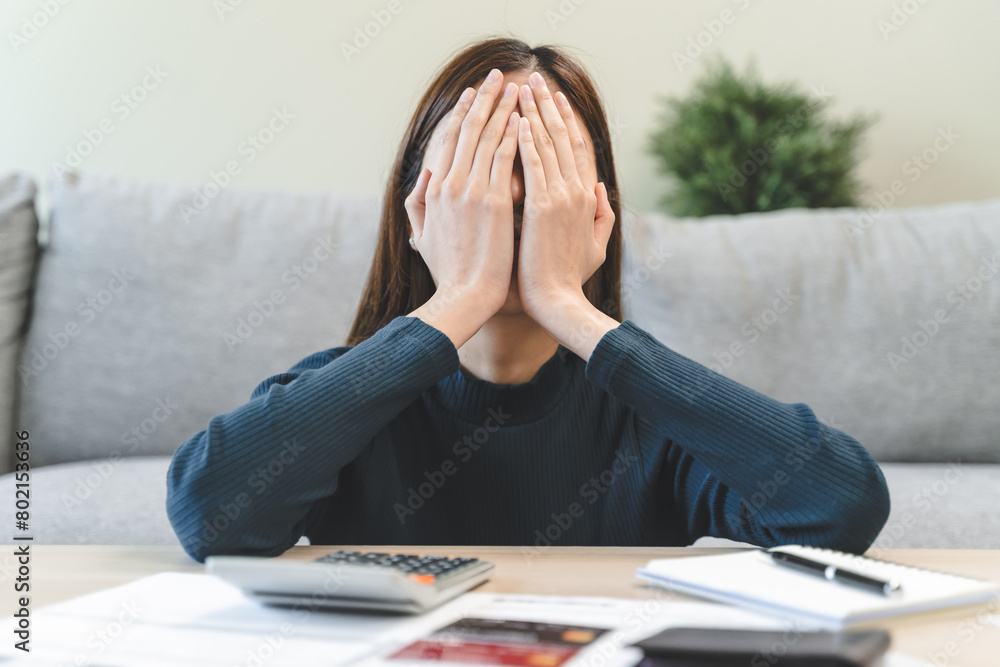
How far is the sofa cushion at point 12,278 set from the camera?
129cm

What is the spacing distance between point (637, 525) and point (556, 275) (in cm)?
29

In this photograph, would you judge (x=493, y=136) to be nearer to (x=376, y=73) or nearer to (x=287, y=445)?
(x=287, y=445)

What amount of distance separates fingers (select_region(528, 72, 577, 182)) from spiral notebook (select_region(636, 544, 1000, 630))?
20.4 inches

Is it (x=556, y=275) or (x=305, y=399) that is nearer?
(x=305, y=399)

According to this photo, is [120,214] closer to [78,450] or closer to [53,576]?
[78,450]

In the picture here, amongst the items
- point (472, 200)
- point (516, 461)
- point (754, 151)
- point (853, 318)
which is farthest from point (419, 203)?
point (754, 151)

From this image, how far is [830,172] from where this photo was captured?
1.82m

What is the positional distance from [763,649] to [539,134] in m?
0.68

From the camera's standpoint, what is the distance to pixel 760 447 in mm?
688

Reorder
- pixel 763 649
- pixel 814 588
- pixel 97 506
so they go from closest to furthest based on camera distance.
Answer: pixel 763 649 < pixel 814 588 < pixel 97 506

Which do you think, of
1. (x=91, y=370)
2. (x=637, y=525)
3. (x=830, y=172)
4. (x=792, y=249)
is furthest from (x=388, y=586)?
(x=830, y=172)

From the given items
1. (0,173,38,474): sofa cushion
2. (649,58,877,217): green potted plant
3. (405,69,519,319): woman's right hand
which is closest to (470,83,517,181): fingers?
(405,69,519,319): woman's right hand

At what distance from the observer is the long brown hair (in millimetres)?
972

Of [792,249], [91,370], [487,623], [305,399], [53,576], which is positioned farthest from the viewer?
[792,249]
